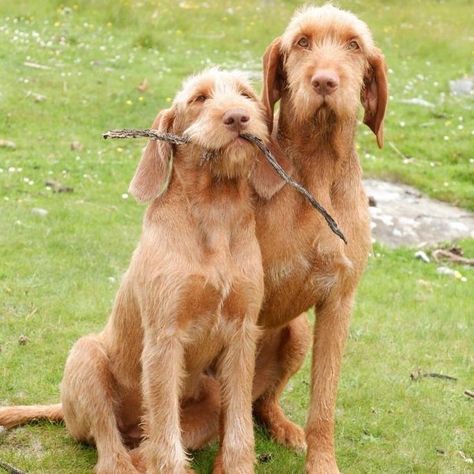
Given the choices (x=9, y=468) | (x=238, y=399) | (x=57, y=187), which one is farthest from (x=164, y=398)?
(x=57, y=187)

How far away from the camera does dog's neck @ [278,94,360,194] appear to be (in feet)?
16.4

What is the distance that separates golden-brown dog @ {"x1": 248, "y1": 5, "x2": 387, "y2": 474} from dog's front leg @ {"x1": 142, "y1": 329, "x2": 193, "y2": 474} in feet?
2.38

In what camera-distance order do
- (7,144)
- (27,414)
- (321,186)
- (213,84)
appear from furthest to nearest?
(7,144) < (27,414) < (321,186) < (213,84)

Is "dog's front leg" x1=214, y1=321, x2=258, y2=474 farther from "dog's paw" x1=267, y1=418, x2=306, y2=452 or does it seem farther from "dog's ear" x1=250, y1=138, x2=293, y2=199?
"dog's paw" x1=267, y1=418, x2=306, y2=452

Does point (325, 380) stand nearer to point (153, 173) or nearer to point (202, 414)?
point (202, 414)

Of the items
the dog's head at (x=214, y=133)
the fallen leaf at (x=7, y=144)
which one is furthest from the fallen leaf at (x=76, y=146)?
the dog's head at (x=214, y=133)

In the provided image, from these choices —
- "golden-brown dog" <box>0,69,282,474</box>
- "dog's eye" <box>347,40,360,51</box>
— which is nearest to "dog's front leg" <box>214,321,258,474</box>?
"golden-brown dog" <box>0,69,282,474</box>

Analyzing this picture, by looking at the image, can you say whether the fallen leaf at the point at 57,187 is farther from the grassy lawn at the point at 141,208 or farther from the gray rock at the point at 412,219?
the gray rock at the point at 412,219

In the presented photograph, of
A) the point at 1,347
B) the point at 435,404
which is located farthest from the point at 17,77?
the point at 435,404

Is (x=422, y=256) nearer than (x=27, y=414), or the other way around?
(x=27, y=414)

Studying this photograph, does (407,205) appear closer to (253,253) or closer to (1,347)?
(1,347)

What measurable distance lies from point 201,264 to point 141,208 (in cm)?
634

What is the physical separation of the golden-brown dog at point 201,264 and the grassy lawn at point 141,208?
86 cm

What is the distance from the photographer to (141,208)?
36.0 feet
